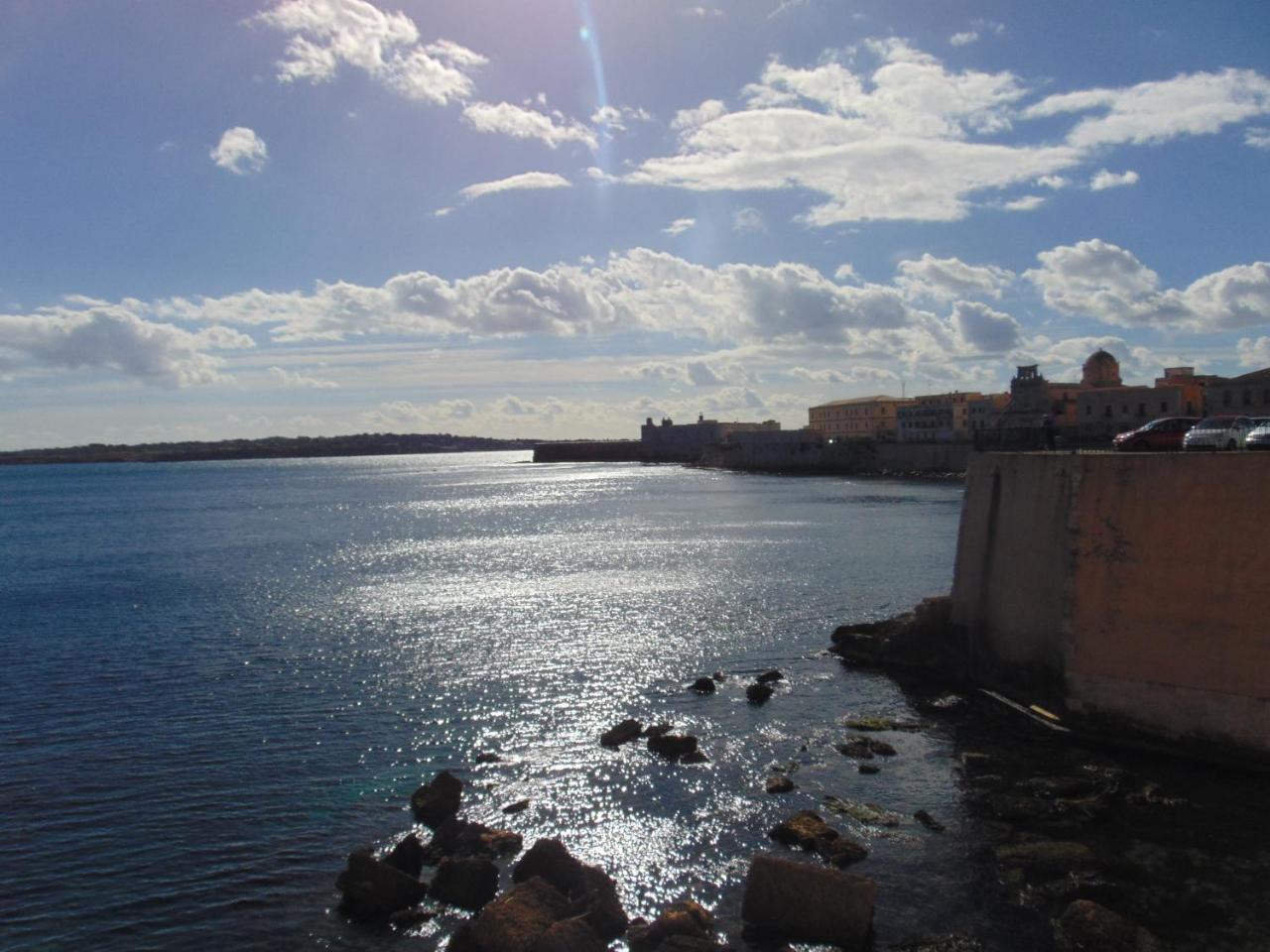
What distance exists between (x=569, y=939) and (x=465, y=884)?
7.67 ft

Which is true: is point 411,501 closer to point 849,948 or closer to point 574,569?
point 574,569

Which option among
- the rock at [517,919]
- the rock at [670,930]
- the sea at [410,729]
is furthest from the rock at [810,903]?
the rock at [517,919]

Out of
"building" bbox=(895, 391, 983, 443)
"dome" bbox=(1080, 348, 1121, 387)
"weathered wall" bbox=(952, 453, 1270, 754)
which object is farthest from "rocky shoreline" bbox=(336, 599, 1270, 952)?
"building" bbox=(895, 391, 983, 443)

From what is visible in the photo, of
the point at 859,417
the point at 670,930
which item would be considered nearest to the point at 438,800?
the point at 670,930

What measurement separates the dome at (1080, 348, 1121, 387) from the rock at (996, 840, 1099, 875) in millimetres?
83565

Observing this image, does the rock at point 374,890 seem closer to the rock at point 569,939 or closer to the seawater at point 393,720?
the seawater at point 393,720

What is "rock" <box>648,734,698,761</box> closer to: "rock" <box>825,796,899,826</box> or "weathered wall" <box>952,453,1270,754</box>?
"rock" <box>825,796,899,826</box>

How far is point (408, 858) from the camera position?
13406mm

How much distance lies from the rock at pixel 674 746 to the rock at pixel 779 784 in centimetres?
220

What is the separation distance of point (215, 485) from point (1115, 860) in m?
145

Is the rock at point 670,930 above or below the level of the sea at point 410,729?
above

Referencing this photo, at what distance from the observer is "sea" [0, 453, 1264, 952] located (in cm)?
1316

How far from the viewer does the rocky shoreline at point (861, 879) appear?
11.4 m

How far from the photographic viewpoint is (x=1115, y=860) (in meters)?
13.2
